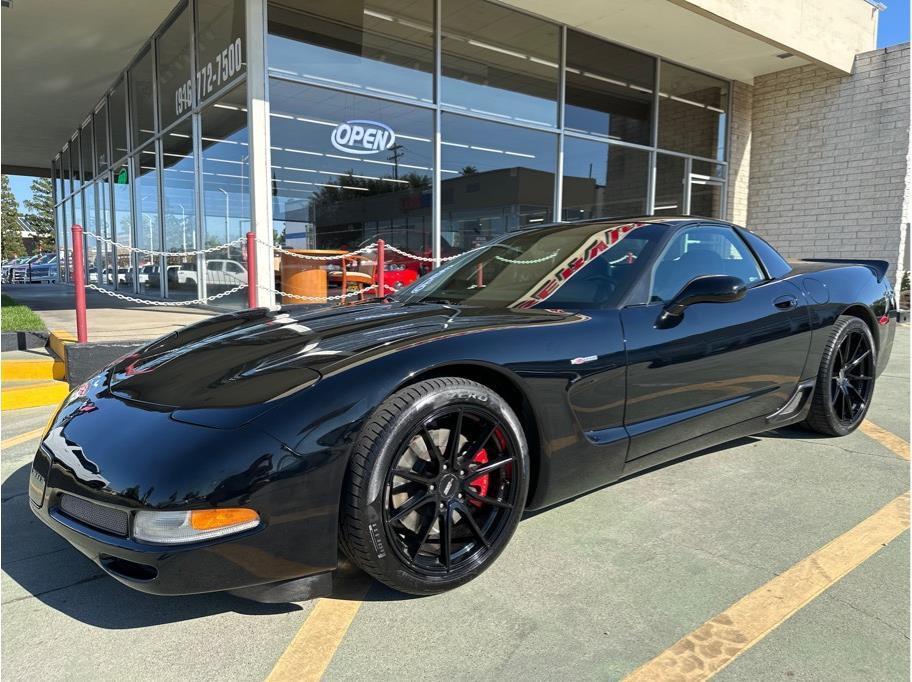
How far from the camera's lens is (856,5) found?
39.2 ft

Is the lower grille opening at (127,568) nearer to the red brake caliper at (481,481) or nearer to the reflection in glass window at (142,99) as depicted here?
the red brake caliper at (481,481)

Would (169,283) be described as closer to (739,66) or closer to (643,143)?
(643,143)

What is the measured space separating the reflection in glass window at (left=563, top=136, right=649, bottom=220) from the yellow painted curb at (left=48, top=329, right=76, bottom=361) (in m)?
7.88

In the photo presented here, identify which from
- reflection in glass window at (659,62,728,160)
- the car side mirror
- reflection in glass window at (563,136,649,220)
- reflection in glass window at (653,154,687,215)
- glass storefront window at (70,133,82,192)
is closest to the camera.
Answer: the car side mirror

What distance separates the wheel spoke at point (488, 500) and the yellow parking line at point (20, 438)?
3.01 m

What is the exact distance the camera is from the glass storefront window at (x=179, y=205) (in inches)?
392

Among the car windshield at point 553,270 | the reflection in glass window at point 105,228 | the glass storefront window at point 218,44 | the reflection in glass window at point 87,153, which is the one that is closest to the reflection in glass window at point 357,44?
the glass storefront window at point 218,44

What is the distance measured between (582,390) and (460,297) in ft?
2.99

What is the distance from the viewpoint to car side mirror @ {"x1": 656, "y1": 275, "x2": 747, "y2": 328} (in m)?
2.65

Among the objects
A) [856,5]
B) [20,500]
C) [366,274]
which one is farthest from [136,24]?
[856,5]

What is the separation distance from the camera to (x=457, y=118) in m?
9.70

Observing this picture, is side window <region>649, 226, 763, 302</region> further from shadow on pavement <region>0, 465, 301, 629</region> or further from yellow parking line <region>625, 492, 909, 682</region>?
shadow on pavement <region>0, 465, 301, 629</region>

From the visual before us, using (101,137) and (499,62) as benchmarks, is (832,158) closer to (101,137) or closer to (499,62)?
(499,62)

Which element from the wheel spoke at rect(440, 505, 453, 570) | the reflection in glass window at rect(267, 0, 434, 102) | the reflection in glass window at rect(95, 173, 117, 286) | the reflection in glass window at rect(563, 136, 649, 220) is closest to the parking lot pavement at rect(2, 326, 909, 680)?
the wheel spoke at rect(440, 505, 453, 570)
